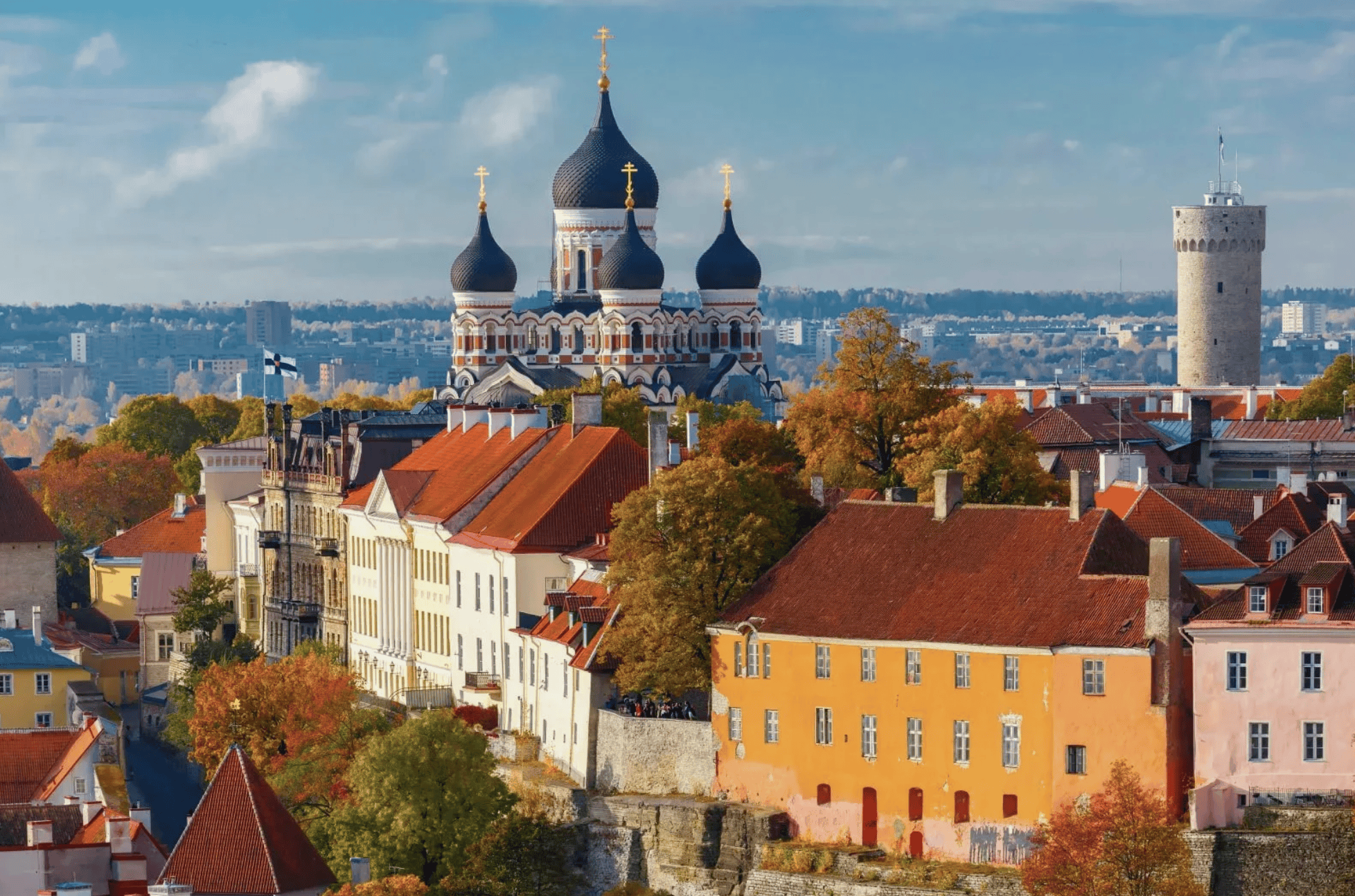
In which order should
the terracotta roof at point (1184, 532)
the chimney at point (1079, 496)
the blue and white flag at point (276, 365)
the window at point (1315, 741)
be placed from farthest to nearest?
the blue and white flag at point (276, 365)
the terracotta roof at point (1184, 532)
the chimney at point (1079, 496)
the window at point (1315, 741)

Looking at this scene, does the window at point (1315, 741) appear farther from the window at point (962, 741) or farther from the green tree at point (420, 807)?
the green tree at point (420, 807)

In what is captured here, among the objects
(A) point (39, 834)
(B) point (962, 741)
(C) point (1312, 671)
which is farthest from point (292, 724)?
(C) point (1312, 671)

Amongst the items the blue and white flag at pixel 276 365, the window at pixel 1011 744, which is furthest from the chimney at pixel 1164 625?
the blue and white flag at pixel 276 365

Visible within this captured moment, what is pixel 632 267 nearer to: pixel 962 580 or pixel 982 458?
pixel 982 458

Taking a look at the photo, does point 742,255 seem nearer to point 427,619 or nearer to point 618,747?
point 427,619

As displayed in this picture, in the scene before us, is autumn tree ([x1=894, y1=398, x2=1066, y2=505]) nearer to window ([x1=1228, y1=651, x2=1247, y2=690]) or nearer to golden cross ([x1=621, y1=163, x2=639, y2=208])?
window ([x1=1228, y1=651, x2=1247, y2=690])

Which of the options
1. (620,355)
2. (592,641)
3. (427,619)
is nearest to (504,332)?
(620,355)
